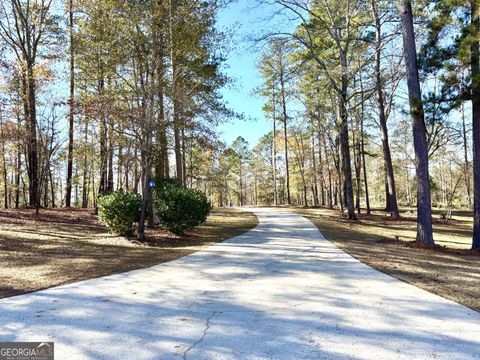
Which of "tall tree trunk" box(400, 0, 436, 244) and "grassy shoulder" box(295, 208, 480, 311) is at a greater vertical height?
"tall tree trunk" box(400, 0, 436, 244)

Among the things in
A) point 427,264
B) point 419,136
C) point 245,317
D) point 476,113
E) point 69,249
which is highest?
point 476,113

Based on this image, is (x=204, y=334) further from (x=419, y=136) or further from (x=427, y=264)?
(x=419, y=136)

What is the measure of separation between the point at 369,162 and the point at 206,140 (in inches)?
1638

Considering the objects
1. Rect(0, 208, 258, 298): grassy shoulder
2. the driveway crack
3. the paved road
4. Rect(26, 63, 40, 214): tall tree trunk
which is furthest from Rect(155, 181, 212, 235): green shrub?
Rect(26, 63, 40, 214): tall tree trunk

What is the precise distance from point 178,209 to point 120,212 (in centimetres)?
175

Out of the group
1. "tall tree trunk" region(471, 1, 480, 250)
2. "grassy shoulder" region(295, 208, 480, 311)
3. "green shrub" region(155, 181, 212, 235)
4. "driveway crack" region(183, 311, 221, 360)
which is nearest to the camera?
"driveway crack" region(183, 311, 221, 360)

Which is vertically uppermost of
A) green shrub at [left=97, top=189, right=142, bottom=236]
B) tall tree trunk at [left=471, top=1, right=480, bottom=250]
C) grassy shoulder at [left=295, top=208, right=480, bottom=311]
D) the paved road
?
tall tree trunk at [left=471, top=1, right=480, bottom=250]

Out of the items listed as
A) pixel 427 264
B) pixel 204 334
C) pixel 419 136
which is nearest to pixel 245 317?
pixel 204 334

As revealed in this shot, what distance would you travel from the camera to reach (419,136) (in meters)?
9.38

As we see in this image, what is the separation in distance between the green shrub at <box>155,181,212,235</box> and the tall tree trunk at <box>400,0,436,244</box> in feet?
21.8

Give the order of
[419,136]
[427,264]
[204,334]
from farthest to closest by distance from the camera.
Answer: [419,136] → [427,264] → [204,334]

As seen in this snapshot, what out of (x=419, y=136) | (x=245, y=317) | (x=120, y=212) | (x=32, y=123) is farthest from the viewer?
(x=32, y=123)

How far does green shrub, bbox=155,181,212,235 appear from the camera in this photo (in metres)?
10.9

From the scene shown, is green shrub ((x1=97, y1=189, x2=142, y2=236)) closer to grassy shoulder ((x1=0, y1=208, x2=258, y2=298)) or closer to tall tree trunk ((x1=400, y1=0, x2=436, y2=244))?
grassy shoulder ((x1=0, y1=208, x2=258, y2=298))
